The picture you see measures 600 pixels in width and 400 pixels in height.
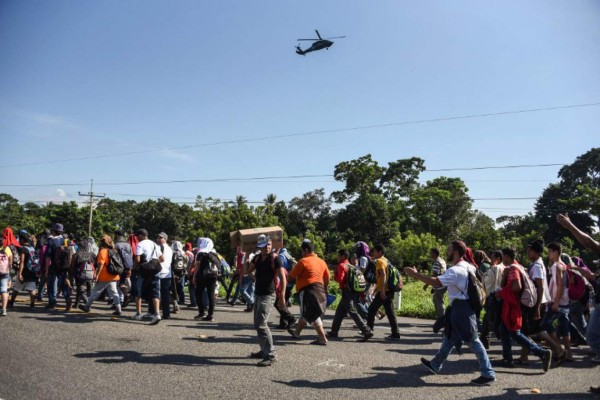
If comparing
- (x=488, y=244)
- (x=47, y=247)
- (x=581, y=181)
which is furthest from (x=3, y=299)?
(x=581, y=181)

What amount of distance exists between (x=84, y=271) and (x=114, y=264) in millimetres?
1273

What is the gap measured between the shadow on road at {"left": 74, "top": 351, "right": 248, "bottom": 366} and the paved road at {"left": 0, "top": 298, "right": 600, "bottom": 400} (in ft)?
0.05

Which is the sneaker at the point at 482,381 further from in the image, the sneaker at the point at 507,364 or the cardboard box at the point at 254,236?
the cardboard box at the point at 254,236

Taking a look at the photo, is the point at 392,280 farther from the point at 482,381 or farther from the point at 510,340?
the point at 482,381

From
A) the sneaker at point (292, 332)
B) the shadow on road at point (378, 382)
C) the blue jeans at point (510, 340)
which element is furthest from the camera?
the sneaker at point (292, 332)

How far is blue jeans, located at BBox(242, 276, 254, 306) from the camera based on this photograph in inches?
478

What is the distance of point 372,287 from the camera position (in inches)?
432

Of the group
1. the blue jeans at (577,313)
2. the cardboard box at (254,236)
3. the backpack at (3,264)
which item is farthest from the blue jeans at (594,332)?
the backpack at (3,264)

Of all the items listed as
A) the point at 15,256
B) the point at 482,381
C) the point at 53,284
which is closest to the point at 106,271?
the point at 53,284

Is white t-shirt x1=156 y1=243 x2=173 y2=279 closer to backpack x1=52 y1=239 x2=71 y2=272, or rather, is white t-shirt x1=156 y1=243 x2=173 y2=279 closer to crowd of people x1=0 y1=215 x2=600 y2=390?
crowd of people x1=0 y1=215 x2=600 y2=390

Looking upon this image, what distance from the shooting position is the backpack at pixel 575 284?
313 inches

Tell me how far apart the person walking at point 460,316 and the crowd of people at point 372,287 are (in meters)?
0.01

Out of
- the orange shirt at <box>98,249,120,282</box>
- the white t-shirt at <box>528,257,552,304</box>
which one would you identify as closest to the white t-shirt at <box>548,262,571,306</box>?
the white t-shirt at <box>528,257,552,304</box>

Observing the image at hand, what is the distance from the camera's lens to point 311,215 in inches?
2825
